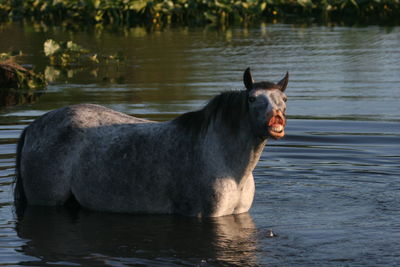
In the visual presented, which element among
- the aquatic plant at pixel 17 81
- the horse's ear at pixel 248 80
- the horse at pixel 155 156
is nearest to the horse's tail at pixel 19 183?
the horse at pixel 155 156

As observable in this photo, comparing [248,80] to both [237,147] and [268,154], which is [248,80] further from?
[268,154]

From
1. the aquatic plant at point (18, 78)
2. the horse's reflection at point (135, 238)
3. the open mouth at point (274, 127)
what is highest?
the open mouth at point (274, 127)

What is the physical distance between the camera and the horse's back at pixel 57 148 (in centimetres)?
946

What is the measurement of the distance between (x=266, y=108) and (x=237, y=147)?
2.17ft

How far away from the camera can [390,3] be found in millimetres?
28469

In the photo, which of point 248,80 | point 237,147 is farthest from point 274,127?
point 237,147

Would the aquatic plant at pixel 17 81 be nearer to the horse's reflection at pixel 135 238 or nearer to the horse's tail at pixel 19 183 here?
the horse's tail at pixel 19 183

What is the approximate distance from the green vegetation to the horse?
19124 millimetres

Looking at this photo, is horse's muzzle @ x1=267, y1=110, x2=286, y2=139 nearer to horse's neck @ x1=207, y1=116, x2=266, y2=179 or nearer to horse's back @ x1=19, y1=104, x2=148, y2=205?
horse's neck @ x1=207, y1=116, x2=266, y2=179

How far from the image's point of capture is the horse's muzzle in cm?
820

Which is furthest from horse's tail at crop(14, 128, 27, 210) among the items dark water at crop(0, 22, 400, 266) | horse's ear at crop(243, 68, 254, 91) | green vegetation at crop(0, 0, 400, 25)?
green vegetation at crop(0, 0, 400, 25)

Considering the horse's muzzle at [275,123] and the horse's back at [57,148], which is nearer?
the horse's muzzle at [275,123]

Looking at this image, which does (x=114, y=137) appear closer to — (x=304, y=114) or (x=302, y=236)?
(x=302, y=236)

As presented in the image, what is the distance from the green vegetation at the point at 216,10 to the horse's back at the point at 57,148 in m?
19.0
